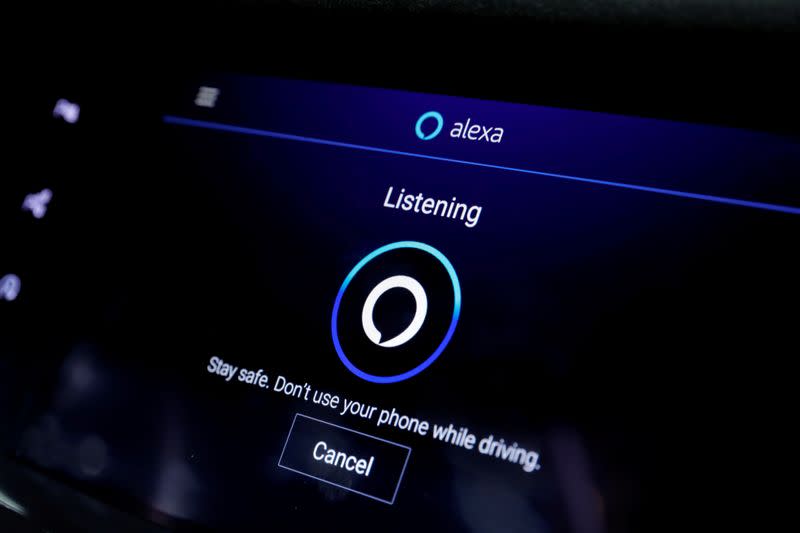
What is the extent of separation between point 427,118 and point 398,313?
0.72 feet

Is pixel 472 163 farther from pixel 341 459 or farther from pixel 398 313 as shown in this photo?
pixel 341 459

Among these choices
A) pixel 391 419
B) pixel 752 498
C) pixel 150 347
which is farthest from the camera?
pixel 150 347

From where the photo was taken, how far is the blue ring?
837 millimetres

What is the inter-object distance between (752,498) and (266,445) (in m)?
0.43

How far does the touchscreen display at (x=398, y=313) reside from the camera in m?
0.76

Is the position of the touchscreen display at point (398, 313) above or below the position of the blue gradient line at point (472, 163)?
below

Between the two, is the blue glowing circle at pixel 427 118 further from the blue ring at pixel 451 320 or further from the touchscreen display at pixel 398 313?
the blue ring at pixel 451 320

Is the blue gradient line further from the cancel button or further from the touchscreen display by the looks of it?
the cancel button

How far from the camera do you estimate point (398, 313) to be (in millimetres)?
875

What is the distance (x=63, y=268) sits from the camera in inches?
40.4

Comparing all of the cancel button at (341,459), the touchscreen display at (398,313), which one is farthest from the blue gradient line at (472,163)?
the cancel button at (341,459)

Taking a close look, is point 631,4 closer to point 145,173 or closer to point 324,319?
point 324,319

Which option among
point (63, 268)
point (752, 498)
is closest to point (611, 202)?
point (752, 498)

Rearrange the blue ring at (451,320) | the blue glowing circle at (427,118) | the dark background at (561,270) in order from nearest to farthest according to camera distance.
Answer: the dark background at (561,270) → the blue ring at (451,320) → the blue glowing circle at (427,118)
